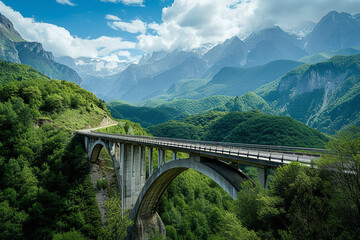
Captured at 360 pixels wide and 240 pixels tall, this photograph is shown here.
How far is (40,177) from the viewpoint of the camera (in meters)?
32.2

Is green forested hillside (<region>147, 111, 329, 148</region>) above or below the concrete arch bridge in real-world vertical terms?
above

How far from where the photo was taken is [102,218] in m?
29.7

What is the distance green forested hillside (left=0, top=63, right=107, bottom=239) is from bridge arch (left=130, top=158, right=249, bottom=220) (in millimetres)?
7225

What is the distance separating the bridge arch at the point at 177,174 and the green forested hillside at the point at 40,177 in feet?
23.7

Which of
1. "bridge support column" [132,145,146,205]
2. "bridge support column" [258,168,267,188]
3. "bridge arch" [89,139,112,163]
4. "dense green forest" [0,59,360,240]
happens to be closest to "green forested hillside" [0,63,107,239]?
"dense green forest" [0,59,360,240]

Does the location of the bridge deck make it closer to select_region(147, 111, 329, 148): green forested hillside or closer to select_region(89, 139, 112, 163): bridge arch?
select_region(89, 139, 112, 163): bridge arch

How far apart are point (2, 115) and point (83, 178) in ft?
63.8

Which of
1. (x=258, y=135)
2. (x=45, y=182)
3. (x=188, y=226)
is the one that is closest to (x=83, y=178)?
(x=45, y=182)

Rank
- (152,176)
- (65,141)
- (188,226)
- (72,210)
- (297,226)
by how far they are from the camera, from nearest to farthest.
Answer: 1. (297,226)
2. (152,176)
3. (72,210)
4. (188,226)
5. (65,141)

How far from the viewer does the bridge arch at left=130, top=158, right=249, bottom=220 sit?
13.9 meters

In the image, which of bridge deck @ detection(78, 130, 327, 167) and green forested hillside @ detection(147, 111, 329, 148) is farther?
green forested hillside @ detection(147, 111, 329, 148)

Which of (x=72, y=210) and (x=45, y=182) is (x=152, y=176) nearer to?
(x=72, y=210)

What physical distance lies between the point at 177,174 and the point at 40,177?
83.3 feet

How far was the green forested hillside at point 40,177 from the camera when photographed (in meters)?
26.4
